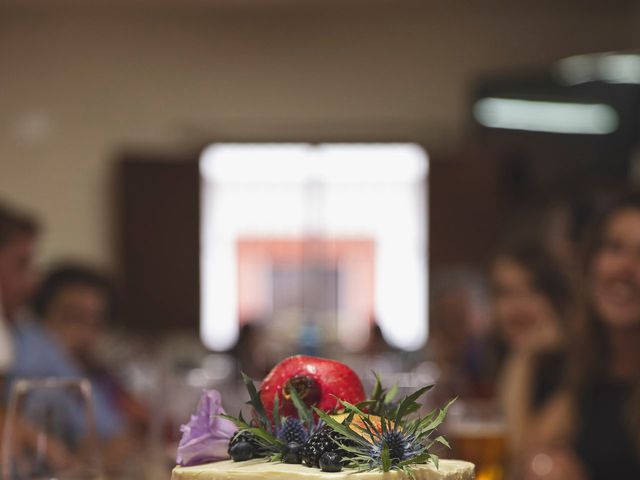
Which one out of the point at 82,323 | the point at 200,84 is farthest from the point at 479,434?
the point at 200,84

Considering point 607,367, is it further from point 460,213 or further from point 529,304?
point 460,213

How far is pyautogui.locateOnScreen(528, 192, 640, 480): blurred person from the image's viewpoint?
8.58 feet

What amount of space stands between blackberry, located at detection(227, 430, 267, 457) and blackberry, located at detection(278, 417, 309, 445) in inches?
0.9

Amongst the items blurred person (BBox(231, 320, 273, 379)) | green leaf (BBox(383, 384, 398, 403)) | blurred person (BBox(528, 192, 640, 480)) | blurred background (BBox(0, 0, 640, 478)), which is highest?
blurred background (BBox(0, 0, 640, 478))

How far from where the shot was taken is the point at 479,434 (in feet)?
6.00

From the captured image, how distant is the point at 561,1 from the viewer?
801cm

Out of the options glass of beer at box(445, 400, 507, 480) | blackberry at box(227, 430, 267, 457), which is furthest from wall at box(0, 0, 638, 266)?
blackberry at box(227, 430, 267, 457)

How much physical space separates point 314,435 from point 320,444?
12 mm

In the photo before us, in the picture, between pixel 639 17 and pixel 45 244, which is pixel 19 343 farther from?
pixel 639 17

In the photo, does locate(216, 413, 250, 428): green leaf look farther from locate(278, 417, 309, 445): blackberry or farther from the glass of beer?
the glass of beer

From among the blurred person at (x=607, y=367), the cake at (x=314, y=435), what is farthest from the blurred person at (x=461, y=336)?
the cake at (x=314, y=435)

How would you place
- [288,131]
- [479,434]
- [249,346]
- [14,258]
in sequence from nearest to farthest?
[479,434], [14,258], [249,346], [288,131]

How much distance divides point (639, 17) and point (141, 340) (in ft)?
13.0

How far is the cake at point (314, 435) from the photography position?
2.51 feet
